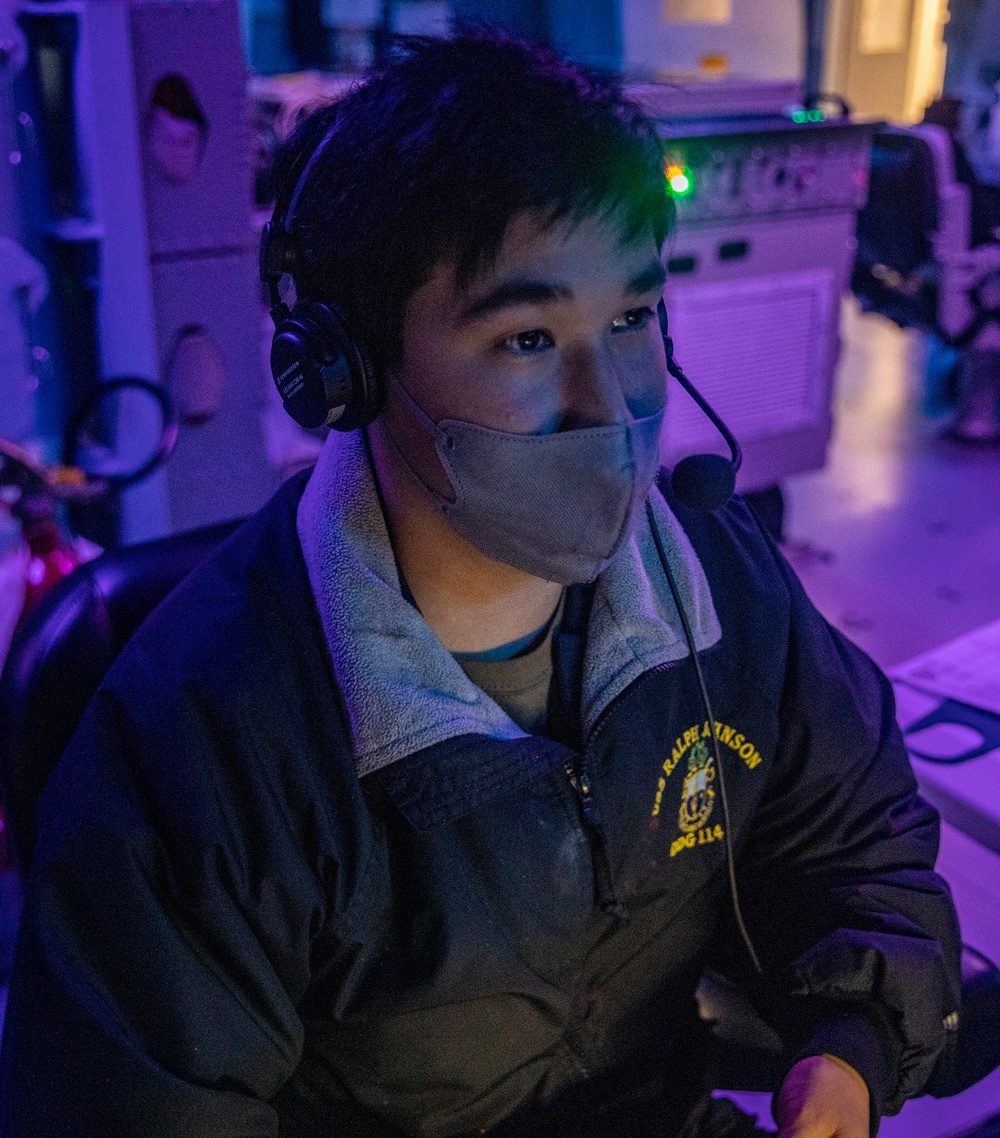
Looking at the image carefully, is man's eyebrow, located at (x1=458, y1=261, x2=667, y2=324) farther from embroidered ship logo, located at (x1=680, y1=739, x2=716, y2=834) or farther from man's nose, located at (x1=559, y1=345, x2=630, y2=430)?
embroidered ship logo, located at (x1=680, y1=739, x2=716, y2=834)

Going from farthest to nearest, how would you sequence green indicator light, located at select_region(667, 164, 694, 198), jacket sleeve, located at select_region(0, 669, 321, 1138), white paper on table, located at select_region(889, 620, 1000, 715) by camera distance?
green indicator light, located at select_region(667, 164, 694, 198) < white paper on table, located at select_region(889, 620, 1000, 715) < jacket sleeve, located at select_region(0, 669, 321, 1138)

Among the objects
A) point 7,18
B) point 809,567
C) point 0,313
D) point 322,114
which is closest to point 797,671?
point 322,114

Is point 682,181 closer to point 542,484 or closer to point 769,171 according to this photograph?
point 769,171

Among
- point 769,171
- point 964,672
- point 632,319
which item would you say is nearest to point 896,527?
point 769,171

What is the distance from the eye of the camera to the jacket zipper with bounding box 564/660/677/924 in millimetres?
873

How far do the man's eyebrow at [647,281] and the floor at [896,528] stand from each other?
1572 millimetres

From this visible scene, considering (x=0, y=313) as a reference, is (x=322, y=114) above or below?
above

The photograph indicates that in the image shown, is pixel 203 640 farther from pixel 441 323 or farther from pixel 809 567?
pixel 809 567

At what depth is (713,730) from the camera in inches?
37.1

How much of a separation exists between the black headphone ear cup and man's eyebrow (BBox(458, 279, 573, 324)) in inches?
4.2

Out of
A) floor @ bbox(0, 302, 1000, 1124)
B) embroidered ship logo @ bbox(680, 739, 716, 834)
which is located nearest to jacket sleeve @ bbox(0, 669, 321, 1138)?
embroidered ship logo @ bbox(680, 739, 716, 834)

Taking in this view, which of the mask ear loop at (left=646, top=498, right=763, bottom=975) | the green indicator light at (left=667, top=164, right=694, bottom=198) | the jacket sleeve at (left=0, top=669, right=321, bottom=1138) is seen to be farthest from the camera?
the green indicator light at (left=667, top=164, right=694, bottom=198)

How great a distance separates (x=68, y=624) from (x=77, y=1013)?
338 mm

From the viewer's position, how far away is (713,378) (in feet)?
9.61
